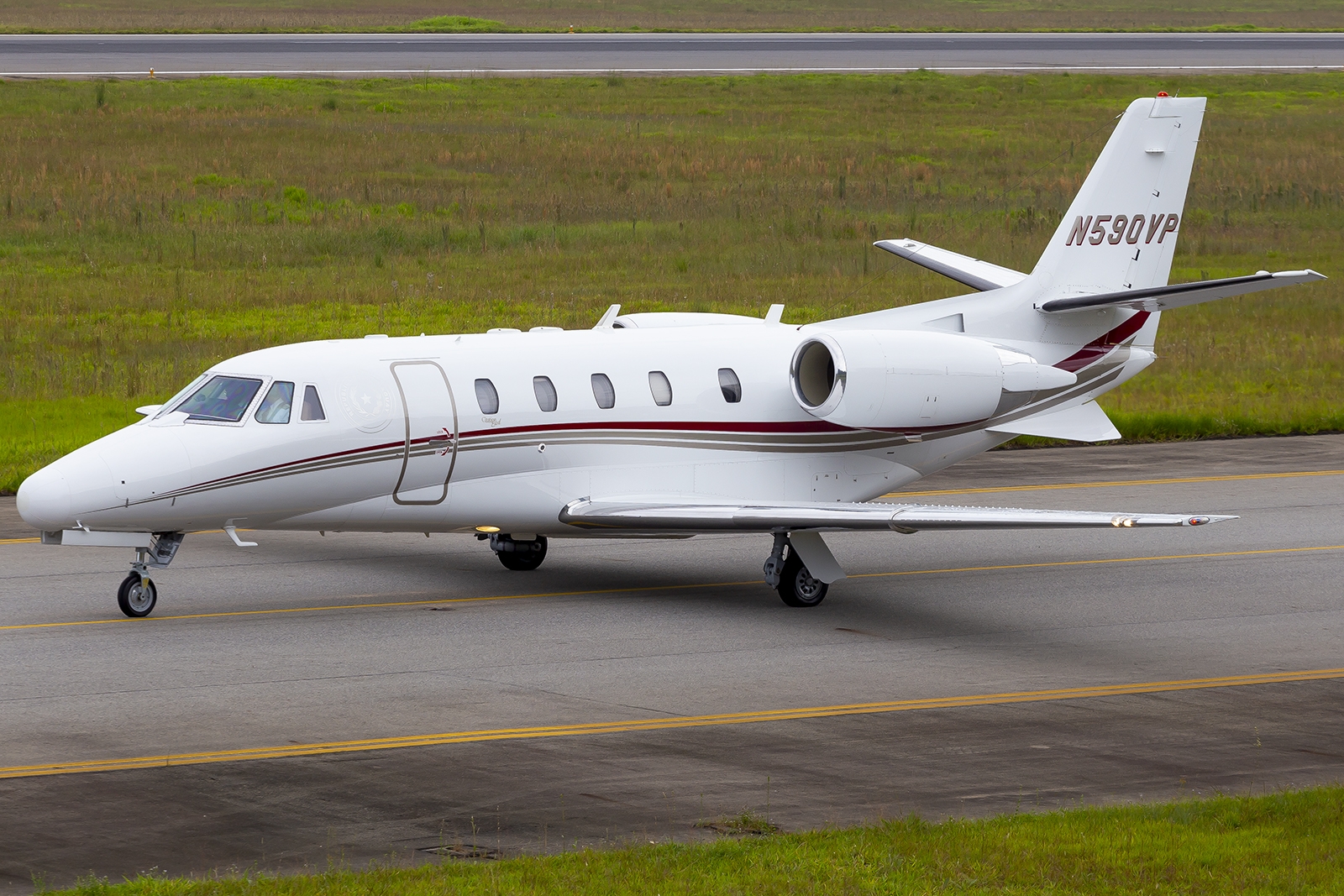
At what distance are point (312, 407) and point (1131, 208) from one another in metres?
11.1

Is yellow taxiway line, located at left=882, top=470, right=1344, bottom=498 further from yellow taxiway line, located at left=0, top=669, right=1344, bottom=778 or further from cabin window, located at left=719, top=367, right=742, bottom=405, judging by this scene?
yellow taxiway line, located at left=0, top=669, right=1344, bottom=778

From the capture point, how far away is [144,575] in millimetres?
19672

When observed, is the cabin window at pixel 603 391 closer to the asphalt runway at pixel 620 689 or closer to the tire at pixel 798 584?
the asphalt runway at pixel 620 689

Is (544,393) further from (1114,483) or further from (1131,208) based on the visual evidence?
(1114,483)

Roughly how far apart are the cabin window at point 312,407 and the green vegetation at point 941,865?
8.32 metres

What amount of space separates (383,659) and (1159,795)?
7656mm

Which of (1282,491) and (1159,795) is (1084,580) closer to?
(1282,491)

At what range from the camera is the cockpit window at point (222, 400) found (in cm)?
1948

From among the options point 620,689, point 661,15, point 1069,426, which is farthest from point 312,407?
point 661,15

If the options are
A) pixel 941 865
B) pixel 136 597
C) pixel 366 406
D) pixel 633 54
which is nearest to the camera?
pixel 941 865

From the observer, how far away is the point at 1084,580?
23.0m

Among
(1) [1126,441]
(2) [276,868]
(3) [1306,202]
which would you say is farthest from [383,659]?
(3) [1306,202]

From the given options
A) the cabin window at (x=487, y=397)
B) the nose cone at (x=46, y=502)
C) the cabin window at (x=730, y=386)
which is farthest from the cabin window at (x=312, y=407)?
the cabin window at (x=730, y=386)

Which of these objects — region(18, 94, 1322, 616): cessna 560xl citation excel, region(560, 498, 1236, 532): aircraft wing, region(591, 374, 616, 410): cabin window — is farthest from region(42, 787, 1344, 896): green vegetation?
region(591, 374, 616, 410): cabin window
